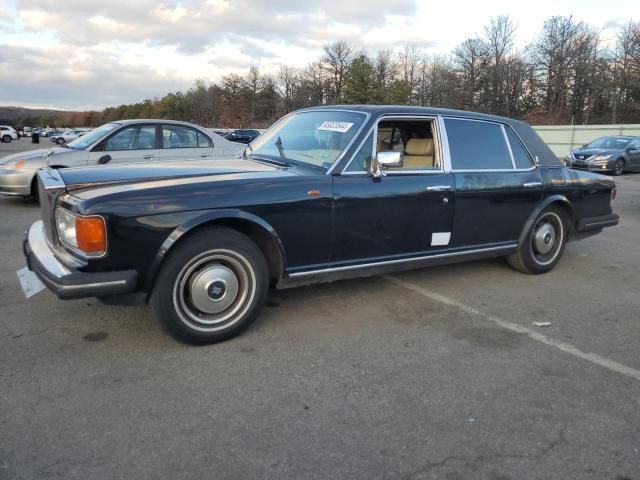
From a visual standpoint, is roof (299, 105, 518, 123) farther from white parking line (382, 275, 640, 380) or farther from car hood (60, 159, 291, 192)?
white parking line (382, 275, 640, 380)

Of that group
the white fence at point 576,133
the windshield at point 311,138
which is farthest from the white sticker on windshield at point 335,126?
the white fence at point 576,133

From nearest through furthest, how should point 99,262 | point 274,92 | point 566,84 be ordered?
point 99,262, point 566,84, point 274,92

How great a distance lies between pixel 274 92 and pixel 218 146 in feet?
263

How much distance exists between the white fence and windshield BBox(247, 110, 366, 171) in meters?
26.5

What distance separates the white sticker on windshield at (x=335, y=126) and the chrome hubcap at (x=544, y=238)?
2534mm

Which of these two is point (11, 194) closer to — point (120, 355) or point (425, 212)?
point (120, 355)

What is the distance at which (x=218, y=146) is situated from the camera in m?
9.36

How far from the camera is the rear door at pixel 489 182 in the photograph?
4.73 m

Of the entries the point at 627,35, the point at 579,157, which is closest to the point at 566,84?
the point at 627,35

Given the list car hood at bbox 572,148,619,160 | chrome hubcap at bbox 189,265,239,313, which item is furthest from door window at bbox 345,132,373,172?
car hood at bbox 572,148,619,160

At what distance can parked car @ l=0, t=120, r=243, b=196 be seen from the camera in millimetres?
8328

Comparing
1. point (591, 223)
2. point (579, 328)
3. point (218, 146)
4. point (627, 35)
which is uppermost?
point (627, 35)

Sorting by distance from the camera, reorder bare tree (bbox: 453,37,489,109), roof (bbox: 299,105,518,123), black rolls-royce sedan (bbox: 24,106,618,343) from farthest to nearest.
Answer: bare tree (bbox: 453,37,489,109) → roof (bbox: 299,105,518,123) → black rolls-royce sedan (bbox: 24,106,618,343)

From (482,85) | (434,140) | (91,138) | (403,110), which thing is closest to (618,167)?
(434,140)
